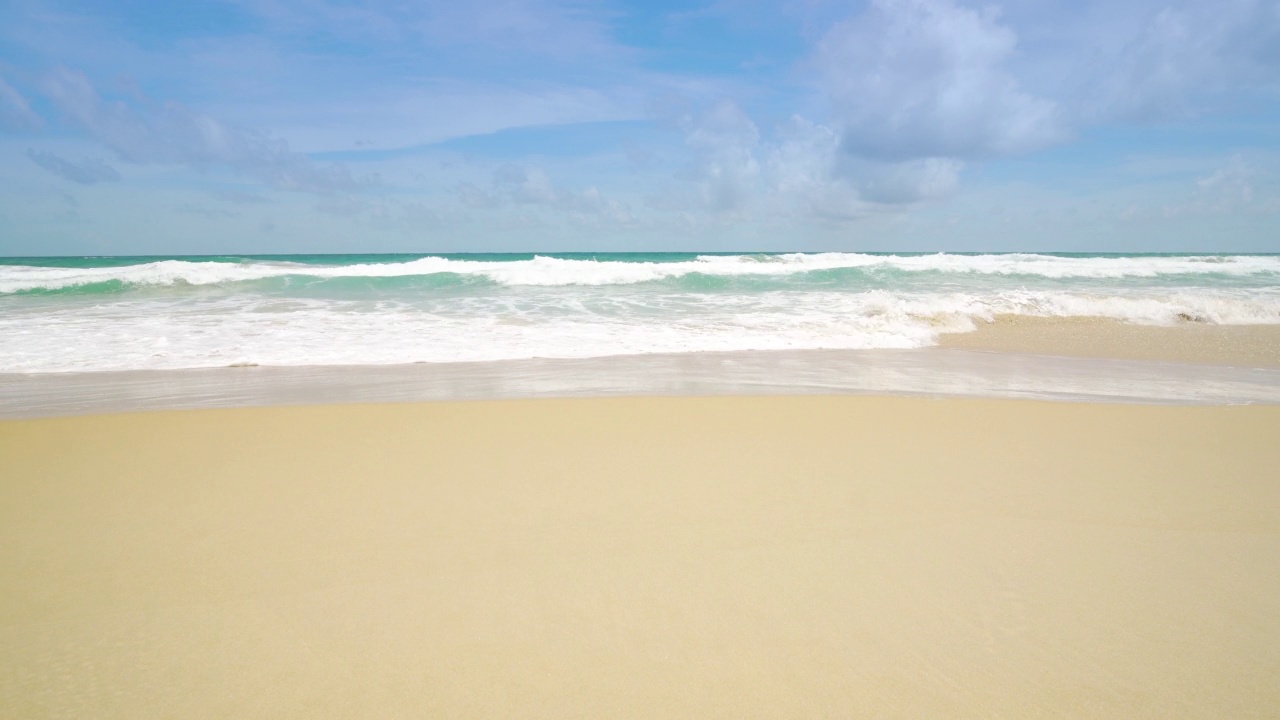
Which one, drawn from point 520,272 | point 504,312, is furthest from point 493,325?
point 520,272

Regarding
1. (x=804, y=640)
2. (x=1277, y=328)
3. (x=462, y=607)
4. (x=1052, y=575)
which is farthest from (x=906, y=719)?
(x=1277, y=328)

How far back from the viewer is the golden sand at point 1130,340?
7.74 meters

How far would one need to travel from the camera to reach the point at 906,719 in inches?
62.1

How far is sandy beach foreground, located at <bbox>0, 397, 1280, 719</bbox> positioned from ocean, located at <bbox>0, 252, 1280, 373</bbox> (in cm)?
385

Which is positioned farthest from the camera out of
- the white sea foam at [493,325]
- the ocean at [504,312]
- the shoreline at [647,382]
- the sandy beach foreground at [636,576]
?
the ocean at [504,312]

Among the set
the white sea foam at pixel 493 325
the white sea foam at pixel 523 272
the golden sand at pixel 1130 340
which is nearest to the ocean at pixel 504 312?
the white sea foam at pixel 493 325

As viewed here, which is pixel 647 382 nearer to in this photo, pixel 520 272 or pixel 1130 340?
pixel 1130 340

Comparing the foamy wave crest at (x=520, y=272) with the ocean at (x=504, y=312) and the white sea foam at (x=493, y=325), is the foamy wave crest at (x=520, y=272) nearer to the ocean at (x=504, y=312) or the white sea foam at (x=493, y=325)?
the ocean at (x=504, y=312)

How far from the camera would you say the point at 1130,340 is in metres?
9.00

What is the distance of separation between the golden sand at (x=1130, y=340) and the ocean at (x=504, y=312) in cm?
59

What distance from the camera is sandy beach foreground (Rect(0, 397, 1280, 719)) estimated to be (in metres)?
1.66

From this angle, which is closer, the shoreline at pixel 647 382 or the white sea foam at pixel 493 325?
the shoreline at pixel 647 382

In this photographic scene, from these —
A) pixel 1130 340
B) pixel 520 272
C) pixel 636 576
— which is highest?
pixel 520 272

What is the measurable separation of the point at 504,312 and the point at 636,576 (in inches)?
395
